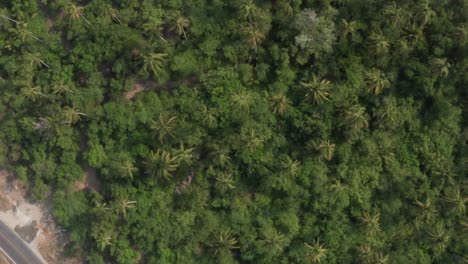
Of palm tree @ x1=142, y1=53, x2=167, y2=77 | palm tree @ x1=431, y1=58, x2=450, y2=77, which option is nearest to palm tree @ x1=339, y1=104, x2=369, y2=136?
palm tree @ x1=431, y1=58, x2=450, y2=77

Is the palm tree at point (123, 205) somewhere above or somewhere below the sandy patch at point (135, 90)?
below

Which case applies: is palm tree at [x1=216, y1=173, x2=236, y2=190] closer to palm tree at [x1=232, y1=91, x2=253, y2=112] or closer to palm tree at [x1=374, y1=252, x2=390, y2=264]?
palm tree at [x1=232, y1=91, x2=253, y2=112]

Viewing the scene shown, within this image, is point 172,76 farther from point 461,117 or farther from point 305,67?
point 461,117

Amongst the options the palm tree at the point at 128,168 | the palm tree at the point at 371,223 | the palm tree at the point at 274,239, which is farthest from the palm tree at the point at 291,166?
the palm tree at the point at 128,168

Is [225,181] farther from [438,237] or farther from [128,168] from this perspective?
[438,237]

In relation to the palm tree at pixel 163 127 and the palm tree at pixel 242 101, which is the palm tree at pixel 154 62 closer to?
the palm tree at pixel 163 127

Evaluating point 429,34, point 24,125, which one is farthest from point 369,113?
point 24,125
